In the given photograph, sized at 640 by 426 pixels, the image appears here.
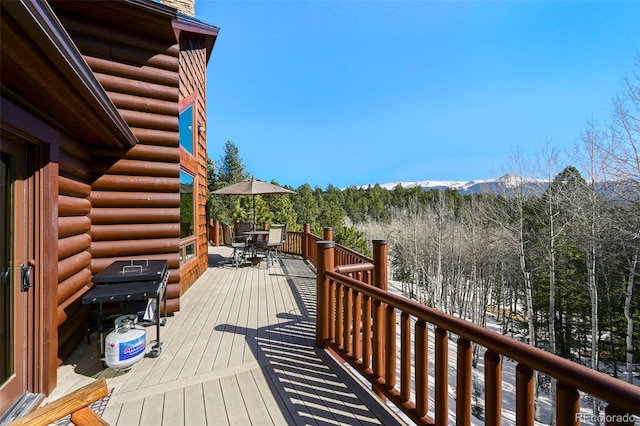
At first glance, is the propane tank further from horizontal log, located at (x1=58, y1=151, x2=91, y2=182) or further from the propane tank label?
horizontal log, located at (x1=58, y1=151, x2=91, y2=182)

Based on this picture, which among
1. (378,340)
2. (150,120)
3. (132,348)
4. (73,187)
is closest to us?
(378,340)

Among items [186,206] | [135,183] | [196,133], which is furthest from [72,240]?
[196,133]

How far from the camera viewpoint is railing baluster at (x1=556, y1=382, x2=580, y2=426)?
108 cm

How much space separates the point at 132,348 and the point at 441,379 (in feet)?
7.89

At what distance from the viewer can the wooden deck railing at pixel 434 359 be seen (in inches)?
41.0

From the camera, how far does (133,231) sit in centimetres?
379

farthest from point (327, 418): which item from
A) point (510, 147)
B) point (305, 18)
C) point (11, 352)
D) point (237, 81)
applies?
point (510, 147)

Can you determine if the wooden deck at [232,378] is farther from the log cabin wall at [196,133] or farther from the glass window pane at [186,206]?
the log cabin wall at [196,133]

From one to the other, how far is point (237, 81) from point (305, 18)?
3802 mm

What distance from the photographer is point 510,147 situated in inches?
659

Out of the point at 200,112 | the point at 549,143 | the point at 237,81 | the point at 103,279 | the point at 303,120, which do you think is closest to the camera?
the point at 103,279

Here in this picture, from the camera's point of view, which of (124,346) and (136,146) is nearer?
(124,346)

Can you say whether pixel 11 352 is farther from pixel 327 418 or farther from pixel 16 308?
pixel 327 418

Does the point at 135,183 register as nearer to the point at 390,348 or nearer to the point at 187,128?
the point at 187,128
